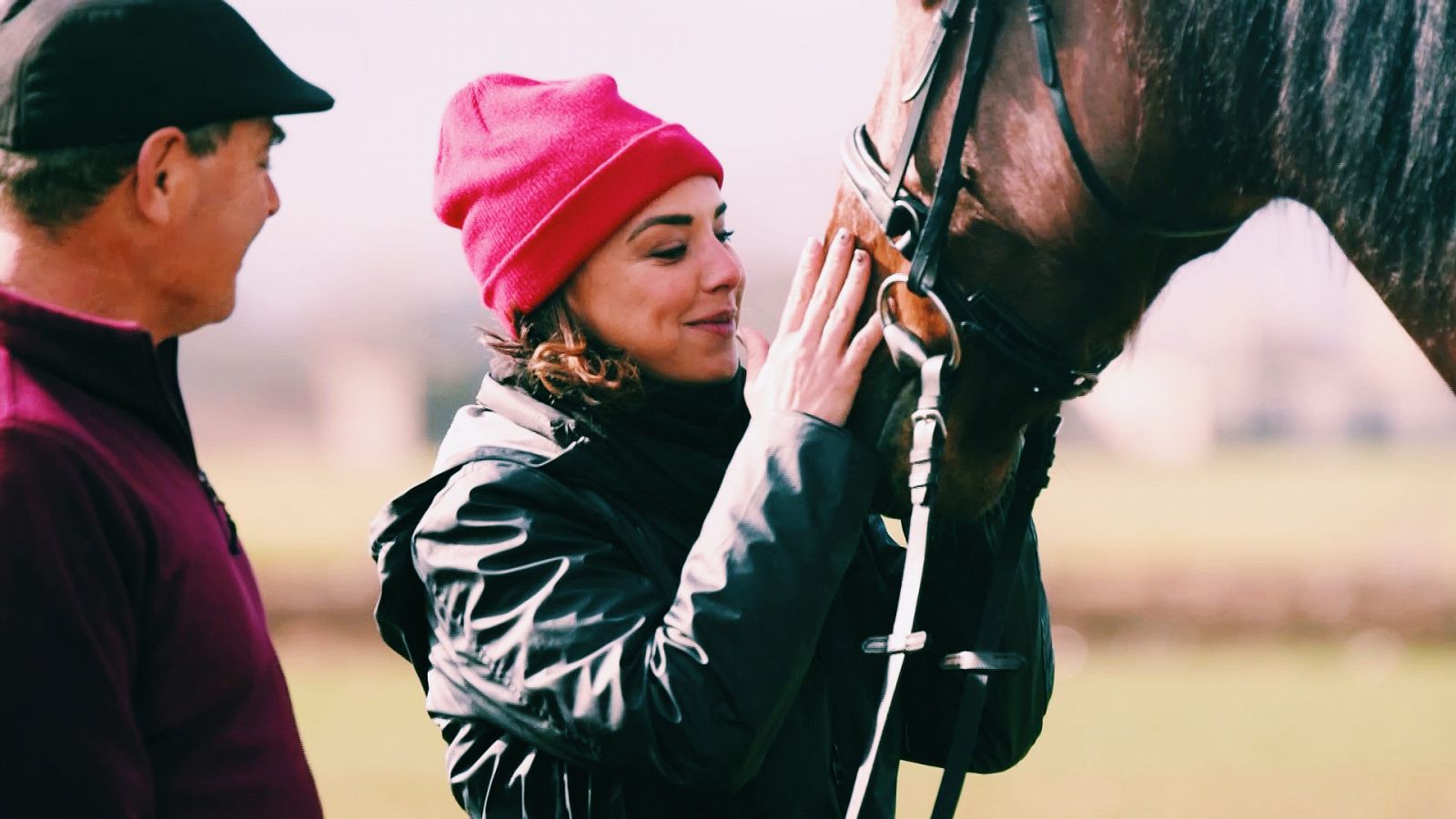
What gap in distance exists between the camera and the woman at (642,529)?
184 cm

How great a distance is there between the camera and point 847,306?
79.8 inches

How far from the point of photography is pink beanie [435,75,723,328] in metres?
2.15

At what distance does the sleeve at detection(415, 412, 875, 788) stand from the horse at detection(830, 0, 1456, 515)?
0.21 m

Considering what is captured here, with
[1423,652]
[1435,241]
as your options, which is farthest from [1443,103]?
[1423,652]

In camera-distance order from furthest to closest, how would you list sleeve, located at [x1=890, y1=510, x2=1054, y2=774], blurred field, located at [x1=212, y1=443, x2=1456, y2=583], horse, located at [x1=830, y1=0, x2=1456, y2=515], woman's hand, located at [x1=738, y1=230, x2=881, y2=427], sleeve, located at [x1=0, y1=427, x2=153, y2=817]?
blurred field, located at [x1=212, y1=443, x2=1456, y2=583]
sleeve, located at [x1=890, y1=510, x2=1054, y2=774]
woman's hand, located at [x1=738, y1=230, x2=881, y2=427]
horse, located at [x1=830, y1=0, x2=1456, y2=515]
sleeve, located at [x1=0, y1=427, x2=153, y2=817]

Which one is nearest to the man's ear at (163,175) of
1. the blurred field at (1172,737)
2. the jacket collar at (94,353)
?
the jacket collar at (94,353)

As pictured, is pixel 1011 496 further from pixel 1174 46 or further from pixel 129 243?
pixel 129 243

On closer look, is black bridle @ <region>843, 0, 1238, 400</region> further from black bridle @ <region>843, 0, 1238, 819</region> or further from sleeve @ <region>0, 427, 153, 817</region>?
sleeve @ <region>0, 427, 153, 817</region>

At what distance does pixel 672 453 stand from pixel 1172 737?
469 inches

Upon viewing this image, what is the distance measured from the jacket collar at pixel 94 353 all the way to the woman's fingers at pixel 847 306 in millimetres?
825

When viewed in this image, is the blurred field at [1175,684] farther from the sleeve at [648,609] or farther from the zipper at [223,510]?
the zipper at [223,510]

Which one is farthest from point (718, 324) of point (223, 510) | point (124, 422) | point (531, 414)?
point (124, 422)

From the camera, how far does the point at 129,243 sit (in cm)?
175

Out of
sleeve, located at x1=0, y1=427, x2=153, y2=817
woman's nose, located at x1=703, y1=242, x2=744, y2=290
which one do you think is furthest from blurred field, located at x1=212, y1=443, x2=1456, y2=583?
sleeve, located at x1=0, y1=427, x2=153, y2=817
